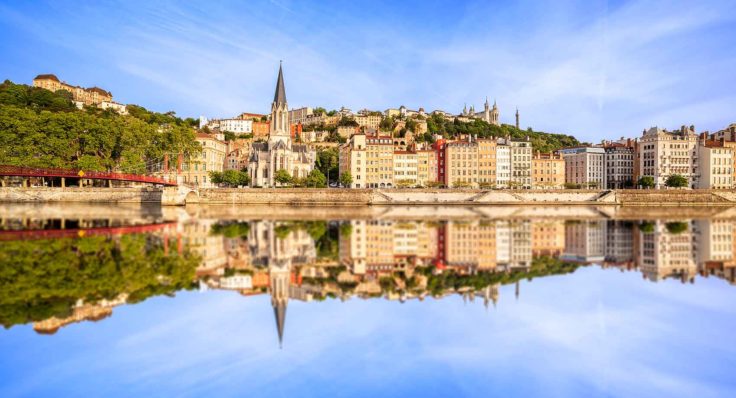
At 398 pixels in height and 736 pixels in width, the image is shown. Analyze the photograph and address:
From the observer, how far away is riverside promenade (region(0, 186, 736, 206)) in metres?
58.3

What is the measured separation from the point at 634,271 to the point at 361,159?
66213 millimetres

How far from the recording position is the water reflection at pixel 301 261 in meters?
11.4

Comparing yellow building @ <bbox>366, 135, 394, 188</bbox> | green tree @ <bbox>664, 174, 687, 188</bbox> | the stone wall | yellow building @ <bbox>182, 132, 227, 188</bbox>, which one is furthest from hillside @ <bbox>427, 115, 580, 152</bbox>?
the stone wall

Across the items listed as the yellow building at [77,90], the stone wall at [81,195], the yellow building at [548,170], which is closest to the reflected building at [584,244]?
the stone wall at [81,195]

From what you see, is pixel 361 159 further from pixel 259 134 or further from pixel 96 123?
pixel 259 134

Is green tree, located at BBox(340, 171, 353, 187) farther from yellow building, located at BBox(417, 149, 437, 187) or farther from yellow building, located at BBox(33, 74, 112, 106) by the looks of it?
yellow building, located at BBox(33, 74, 112, 106)

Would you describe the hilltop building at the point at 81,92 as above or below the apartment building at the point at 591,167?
above

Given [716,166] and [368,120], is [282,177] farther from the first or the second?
[368,120]

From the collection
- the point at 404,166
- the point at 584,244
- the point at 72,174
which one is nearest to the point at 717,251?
the point at 584,244

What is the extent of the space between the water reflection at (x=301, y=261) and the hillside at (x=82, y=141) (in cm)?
3774

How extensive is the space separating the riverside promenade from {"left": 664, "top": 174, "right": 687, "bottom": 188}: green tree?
1257 cm

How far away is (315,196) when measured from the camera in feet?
201

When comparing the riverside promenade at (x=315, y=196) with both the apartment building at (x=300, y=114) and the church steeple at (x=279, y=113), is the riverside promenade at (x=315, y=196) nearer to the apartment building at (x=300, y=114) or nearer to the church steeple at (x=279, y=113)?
the church steeple at (x=279, y=113)

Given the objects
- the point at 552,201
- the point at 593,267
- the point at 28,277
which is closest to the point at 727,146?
the point at 552,201
